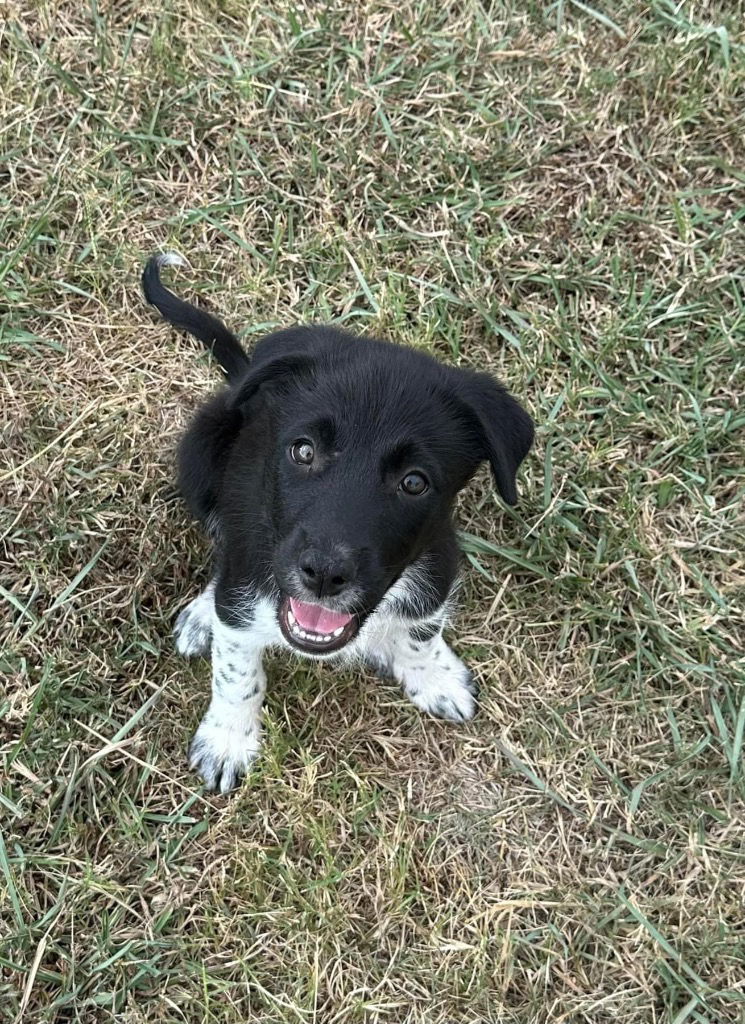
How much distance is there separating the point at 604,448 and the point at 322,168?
63.8 inches

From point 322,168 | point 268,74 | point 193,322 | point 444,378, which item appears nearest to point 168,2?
point 268,74

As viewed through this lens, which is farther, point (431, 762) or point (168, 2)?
point (168, 2)

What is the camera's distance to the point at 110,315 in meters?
3.71

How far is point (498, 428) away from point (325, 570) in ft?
2.18

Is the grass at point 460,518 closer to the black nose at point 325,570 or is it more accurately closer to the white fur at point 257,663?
the white fur at point 257,663

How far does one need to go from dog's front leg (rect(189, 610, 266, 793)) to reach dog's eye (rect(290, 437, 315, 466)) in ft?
2.60

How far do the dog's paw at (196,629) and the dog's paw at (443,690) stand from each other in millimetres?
707

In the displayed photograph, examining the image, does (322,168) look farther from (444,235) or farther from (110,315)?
(110,315)

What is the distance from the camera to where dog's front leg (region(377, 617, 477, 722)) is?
3270 mm

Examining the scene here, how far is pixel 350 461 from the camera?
2377mm

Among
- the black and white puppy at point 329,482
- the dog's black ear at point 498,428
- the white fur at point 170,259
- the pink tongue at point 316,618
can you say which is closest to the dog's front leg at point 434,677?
the black and white puppy at point 329,482

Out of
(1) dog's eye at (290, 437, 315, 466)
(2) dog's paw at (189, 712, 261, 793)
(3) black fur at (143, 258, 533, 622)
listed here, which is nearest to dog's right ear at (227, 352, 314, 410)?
(3) black fur at (143, 258, 533, 622)

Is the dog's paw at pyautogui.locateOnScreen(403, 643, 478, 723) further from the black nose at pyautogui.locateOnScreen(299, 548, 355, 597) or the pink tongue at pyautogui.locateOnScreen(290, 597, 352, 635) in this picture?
the black nose at pyautogui.locateOnScreen(299, 548, 355, 597)

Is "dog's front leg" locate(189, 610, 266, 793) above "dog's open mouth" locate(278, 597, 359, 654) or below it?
below
